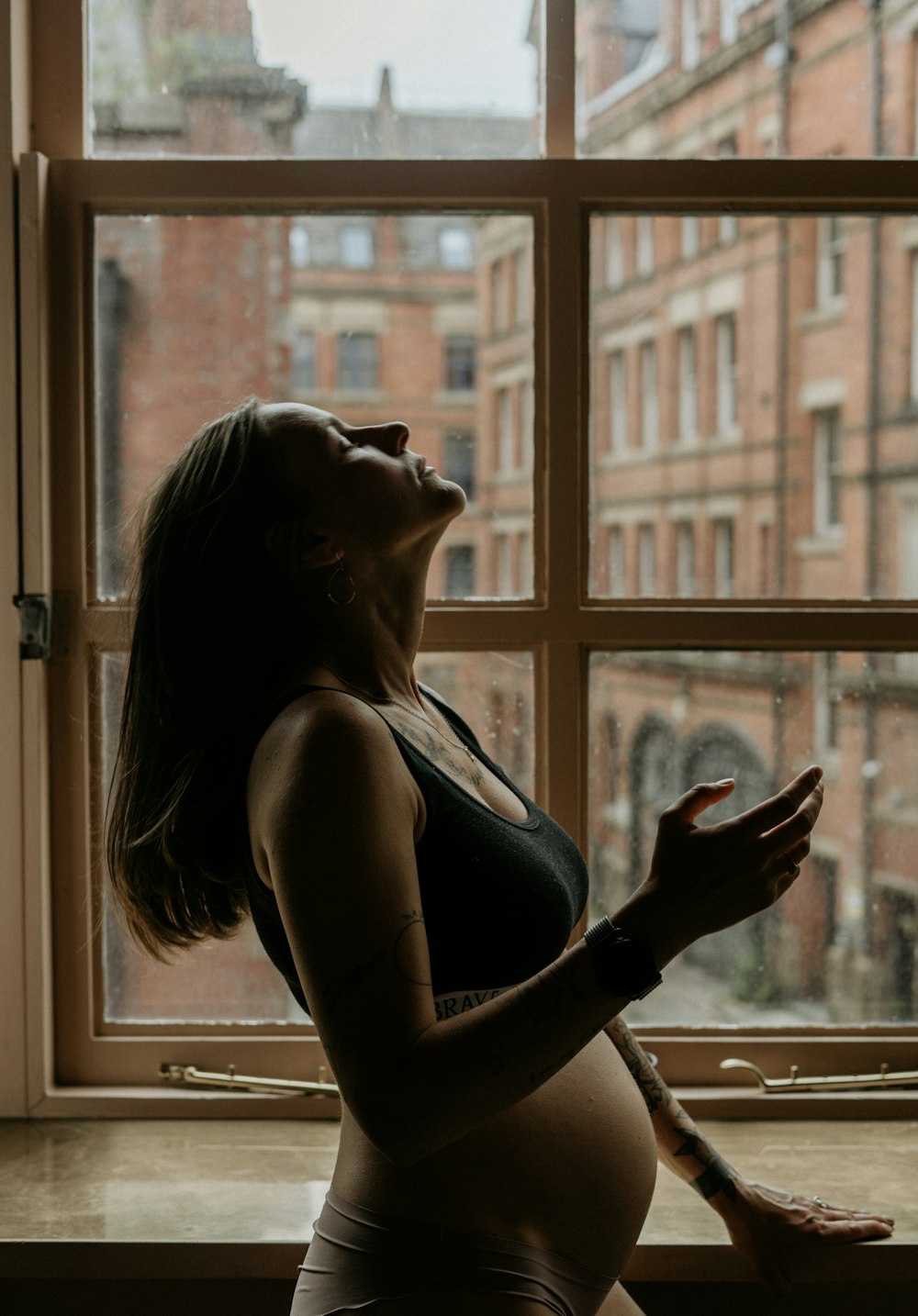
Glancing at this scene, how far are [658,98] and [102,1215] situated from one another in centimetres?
161

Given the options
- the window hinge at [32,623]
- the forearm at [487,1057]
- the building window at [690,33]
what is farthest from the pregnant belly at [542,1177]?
the building window at [690,33]

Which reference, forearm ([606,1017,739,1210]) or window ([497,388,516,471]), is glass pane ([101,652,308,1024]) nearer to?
forearm ([606,1017,739,1210])

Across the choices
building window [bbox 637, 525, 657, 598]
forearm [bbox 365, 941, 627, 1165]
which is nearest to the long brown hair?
forearm [bbox 365, 941, 627, 1165]

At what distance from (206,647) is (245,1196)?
725mm

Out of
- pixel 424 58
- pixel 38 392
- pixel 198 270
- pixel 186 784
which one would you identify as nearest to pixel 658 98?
pixel 424 58

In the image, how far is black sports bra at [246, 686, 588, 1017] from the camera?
1016 millimetres

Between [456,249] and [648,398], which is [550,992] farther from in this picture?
[456,249]

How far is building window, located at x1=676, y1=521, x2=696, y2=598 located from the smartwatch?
31.2 inches

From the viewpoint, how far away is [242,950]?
1674 mm

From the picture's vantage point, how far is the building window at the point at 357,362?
162 centimetres

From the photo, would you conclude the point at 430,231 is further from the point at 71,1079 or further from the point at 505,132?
the point at 71,1079

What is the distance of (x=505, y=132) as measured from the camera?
1604 mm

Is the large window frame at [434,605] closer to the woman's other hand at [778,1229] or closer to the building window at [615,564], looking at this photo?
the building window at [615,564]

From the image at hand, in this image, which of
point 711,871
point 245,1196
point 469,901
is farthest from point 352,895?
point 245,1196
